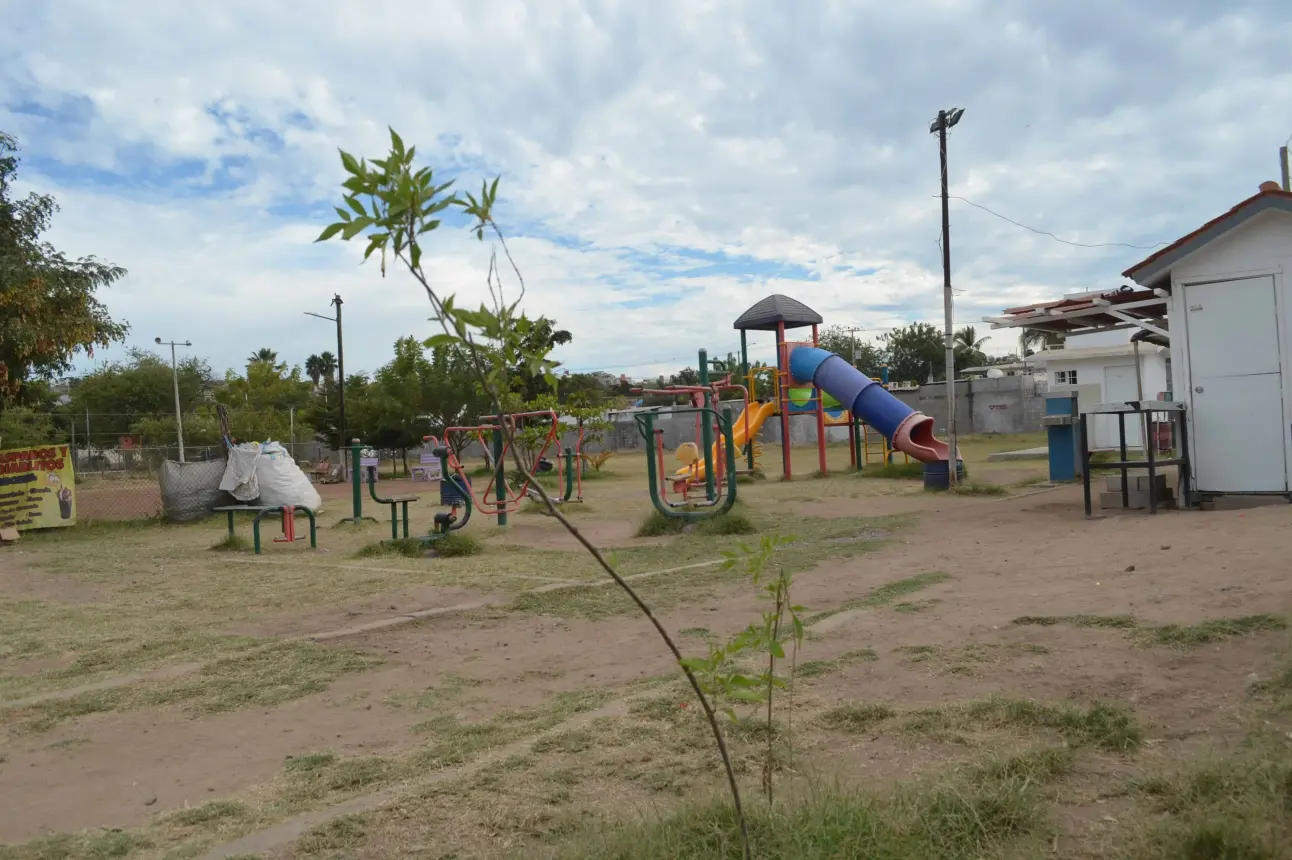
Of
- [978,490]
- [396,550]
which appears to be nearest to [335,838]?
[396,550]

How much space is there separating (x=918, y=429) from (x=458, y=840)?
65.5 ft

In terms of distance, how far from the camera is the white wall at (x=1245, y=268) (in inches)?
428

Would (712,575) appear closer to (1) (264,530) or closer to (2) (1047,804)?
(2) (1047,804)

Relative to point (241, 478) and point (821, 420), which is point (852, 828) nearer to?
point (241, 478)

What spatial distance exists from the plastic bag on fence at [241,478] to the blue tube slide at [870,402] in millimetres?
12539

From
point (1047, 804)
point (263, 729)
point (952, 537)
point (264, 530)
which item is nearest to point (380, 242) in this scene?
point (1047, 804)

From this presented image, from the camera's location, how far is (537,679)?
18.1ft

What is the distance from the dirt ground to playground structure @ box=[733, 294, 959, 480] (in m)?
11.4

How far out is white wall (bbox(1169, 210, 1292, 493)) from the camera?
35.7 feet

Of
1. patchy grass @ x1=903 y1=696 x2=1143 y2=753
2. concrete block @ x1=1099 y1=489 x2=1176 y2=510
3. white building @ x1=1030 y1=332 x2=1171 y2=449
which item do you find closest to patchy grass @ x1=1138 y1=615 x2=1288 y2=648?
patchy grass @ x1=903 y1=696 x2=1143 y2=753

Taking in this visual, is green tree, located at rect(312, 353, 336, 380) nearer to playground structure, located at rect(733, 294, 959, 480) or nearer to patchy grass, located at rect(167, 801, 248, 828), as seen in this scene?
playground structure, located at rect(733, 294, 959, 480)

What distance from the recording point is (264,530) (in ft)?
55.6

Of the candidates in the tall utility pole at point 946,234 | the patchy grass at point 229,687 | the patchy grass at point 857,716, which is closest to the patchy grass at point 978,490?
the tall utility pole at point 946,234

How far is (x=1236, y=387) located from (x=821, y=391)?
44.3ft
